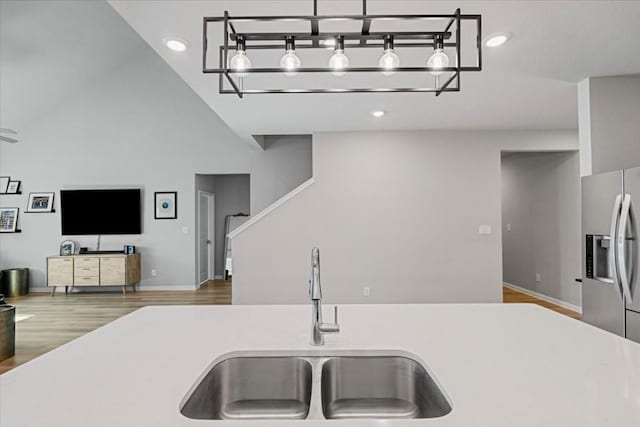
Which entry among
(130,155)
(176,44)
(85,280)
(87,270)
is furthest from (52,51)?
(176,44)

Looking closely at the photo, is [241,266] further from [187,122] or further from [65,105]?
[65,105]

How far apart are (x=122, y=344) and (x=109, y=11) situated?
5.61 metres

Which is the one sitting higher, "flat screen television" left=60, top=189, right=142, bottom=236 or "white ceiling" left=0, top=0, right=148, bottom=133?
"white ceiling" left=0, top=0, right=148, bottom=133

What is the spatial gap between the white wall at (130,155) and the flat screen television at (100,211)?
0.40 feet

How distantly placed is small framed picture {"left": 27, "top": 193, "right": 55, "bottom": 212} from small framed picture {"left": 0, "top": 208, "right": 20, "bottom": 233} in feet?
0.85

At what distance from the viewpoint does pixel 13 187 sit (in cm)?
671

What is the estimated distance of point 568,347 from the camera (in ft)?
4.18

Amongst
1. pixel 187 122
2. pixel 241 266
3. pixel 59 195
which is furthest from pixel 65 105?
pixel 241 266

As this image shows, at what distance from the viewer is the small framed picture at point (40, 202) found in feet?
22.1

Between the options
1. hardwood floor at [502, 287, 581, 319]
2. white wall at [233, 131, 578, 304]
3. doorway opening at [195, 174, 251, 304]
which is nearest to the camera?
white wall at [233, 131, 578, 304]

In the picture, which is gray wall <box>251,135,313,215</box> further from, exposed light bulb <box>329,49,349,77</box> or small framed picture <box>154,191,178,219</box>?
exposed light bulb <box>329,49,349,77</box>

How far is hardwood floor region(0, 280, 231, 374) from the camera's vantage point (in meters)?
3.93

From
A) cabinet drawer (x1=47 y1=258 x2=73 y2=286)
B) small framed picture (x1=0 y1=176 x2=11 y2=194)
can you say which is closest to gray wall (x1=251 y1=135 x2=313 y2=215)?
cabinet drawer (x1=47 y1=258 x2=73 y2=286)

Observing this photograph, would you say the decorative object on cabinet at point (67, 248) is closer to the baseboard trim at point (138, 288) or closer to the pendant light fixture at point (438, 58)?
the baseboard trim at point (138, 288)
